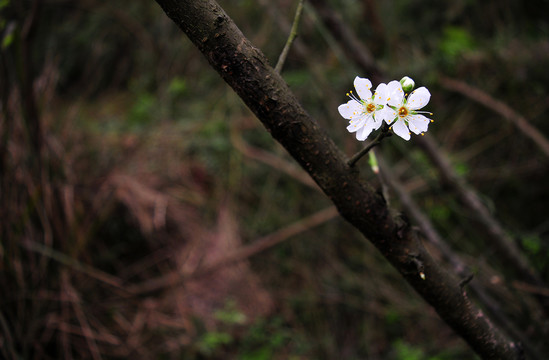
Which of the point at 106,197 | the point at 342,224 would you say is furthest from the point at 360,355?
the point at 106,197

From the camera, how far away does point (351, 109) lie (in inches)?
33.0

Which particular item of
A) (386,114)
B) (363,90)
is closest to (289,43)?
(363,90)

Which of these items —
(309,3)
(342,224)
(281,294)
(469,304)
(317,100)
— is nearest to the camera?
(469,304)

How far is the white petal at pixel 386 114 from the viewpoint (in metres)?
0.72

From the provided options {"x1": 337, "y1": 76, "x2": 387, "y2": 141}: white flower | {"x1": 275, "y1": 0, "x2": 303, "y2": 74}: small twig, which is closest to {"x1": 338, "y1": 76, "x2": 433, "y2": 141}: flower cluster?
{"x1": 337, "y1": 76, "x2": 387, "y2": 141}: white flower

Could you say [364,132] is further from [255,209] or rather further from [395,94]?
[255,209]

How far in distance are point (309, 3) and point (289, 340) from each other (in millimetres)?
2320

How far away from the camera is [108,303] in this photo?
2.19 m

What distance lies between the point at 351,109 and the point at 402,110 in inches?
4.4

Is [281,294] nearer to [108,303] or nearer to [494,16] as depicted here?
[108,303]

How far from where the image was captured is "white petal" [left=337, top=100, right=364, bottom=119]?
0.83m

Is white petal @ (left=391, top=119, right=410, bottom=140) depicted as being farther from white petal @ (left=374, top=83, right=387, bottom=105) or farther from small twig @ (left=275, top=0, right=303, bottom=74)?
small twig @ (left=275, top=0, right=303, bottom=74)

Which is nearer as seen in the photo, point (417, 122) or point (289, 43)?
point (417, 122)

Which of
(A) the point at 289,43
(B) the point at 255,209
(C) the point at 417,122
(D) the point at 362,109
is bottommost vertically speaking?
(C) the point at 417,122
